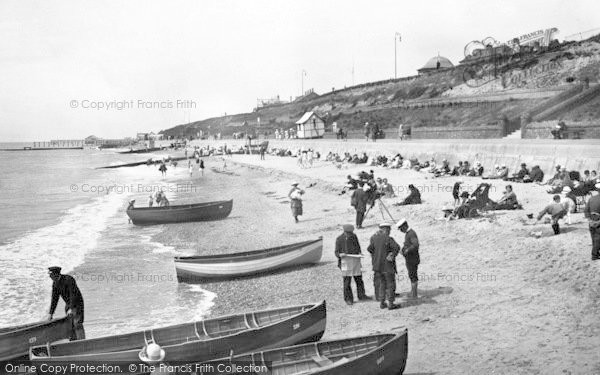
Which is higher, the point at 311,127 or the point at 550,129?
the point at 311,127

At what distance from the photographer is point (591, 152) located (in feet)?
77.6

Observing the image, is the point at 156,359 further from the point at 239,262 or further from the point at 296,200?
the point at 296,200

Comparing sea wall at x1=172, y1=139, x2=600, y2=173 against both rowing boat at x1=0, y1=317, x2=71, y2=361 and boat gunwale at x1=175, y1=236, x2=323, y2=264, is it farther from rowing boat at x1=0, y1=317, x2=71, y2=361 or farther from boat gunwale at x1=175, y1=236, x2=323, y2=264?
rowing boat at x1=0, y1=317, x2=71, y2=361

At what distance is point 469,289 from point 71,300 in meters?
7.81

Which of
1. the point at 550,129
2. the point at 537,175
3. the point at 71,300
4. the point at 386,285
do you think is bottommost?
the point at 386,285

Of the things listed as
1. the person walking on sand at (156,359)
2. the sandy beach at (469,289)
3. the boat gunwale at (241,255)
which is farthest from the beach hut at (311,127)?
the person walking on sand at (156,359)

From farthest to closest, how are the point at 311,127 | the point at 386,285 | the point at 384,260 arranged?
the point at 311,127 → the point at 386,285 → the point at 384,260

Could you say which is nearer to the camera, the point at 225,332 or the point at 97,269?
the point at 225,332

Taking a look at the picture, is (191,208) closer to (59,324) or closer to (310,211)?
(310,211)

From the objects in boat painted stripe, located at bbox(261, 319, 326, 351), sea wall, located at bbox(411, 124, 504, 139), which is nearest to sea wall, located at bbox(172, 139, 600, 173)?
sea wall, located at bbox(411, 124, 504, 139)

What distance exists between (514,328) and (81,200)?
122 feet

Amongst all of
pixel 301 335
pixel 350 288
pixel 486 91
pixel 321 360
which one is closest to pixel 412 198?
pixel 350 288

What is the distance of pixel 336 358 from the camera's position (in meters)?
8.54

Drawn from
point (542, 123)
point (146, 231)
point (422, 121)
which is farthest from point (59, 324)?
point (422, 121)
